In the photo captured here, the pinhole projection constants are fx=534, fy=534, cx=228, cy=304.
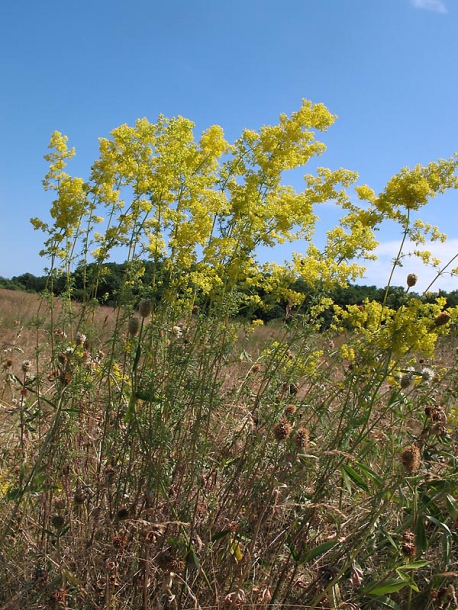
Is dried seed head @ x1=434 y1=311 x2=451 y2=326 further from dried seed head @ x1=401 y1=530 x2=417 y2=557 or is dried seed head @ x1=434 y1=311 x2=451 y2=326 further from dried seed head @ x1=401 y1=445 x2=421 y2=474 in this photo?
dried seed head @ x1=401 y1=530 x2=417 y2=557

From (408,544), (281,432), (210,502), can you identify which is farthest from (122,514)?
(408,544)

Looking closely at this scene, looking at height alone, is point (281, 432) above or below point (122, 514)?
above

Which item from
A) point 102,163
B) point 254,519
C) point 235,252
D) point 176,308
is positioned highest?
point 102,163

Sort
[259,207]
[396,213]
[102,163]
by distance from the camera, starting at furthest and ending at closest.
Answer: [102,163]
[396,213]
[259,207]

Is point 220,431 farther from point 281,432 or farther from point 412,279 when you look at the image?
point 412,279

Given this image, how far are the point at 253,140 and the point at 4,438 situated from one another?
8.54 feet

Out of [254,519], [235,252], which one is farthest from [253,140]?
[254,519]

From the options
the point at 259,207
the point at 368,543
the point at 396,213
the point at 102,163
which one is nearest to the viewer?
the point at 368,543

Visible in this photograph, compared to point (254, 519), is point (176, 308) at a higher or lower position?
higher

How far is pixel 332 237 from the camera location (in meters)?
2.97

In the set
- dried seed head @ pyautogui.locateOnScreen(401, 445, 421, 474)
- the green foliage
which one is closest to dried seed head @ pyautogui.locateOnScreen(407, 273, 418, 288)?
the green foliage

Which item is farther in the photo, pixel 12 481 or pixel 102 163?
pixel 102 163

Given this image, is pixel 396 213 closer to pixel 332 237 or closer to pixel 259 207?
pixel 332 237

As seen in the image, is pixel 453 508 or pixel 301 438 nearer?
pixel 453 508
